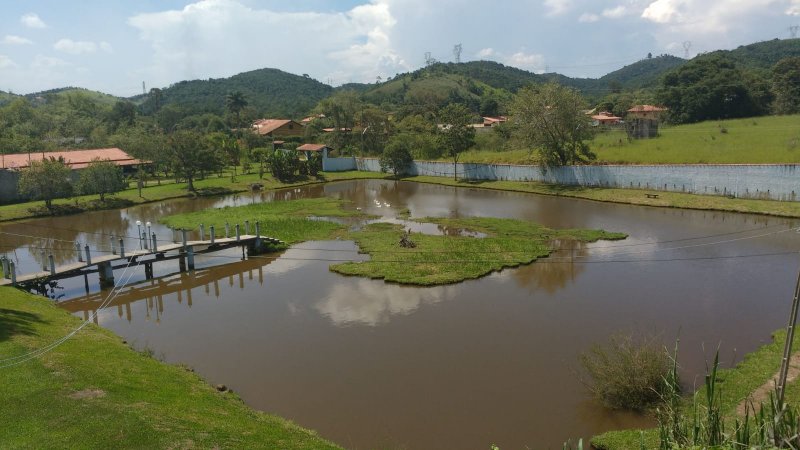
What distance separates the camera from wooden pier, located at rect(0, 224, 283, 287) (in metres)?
21.2

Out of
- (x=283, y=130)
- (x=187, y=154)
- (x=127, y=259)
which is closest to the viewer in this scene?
(x=127, y=259)

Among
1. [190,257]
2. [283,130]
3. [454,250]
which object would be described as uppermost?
[283,130]

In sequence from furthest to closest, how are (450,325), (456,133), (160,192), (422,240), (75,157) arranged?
1. (456,133)
2. (75,157)
3. (160,192)
4. (422,240)
5. (450,325)

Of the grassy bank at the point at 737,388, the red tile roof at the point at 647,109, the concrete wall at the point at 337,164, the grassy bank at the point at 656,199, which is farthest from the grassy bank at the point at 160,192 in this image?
the red tile roof at the point at 647,109

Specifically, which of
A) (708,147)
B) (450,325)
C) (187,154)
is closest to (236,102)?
(187,154)

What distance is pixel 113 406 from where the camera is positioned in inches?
391

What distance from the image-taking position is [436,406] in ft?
41.1

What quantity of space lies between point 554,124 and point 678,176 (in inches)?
471

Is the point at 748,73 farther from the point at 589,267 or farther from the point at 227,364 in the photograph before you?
the point at 227,364

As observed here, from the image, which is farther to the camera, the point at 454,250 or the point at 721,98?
the point at 721,98

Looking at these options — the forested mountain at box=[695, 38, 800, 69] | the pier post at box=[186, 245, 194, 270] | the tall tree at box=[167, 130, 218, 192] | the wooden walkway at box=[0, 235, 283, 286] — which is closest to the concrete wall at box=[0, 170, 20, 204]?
the tall tree at box=[167, 130, 218, 192]

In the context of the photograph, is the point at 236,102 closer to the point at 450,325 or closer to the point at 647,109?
the point at 647,109

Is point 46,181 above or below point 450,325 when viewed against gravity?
above

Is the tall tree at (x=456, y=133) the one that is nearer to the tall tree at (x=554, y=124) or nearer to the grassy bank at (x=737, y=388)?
the tall tree at (x=554, y=124)
